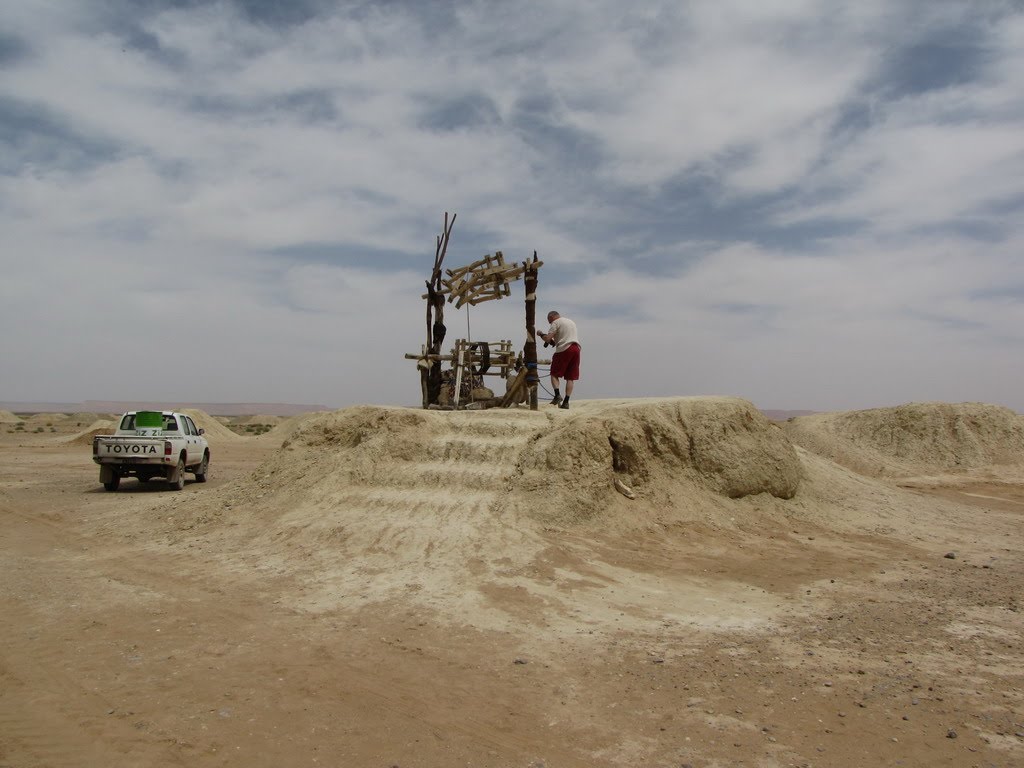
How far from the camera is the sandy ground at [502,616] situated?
13.4ft

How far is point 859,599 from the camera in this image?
22.4ft

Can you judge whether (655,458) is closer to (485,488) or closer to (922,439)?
(485,488)

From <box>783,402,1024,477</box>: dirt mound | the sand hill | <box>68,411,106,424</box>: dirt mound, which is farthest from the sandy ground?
<box>68,411,106,424</box>: dirt mound

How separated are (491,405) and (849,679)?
9368mm

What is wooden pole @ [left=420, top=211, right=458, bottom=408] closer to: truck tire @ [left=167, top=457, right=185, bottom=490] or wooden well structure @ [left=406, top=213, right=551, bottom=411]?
wooden well structure @ [left=406, top=213, right=551, bottom=411]

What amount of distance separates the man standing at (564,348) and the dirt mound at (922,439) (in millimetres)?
13081

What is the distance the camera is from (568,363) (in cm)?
1180

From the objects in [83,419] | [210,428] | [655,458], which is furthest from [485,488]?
[83,419]

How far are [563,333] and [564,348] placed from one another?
9.8 inches

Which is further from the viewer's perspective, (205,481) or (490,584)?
(205,481)

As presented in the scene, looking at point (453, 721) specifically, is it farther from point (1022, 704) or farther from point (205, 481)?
point (205, 481)

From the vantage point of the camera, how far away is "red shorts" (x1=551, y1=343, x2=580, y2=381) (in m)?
11.7

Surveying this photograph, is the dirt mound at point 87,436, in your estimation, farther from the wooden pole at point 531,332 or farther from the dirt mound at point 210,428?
the wooden pole at point 531,332

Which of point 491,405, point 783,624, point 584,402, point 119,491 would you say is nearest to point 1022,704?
point 783,624
